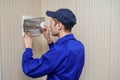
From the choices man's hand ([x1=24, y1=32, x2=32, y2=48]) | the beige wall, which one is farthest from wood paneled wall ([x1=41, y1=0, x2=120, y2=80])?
man's hand ([x1=24, y1=32, x2=32, y2=48])

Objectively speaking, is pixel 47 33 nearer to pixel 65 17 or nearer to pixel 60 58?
pixel 65 17

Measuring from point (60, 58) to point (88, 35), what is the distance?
507mm

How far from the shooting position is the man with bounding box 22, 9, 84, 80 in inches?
61.7

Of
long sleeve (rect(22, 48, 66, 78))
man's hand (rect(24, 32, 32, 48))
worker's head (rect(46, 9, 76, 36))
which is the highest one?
worker's head (rect(46, 9, 76, 36))

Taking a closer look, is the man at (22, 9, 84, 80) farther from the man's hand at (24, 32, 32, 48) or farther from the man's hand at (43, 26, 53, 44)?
the man's hand at (43, 26, 53, 44)

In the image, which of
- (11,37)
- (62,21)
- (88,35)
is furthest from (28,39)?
(88,35)

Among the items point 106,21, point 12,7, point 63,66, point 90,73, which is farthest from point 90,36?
point 12,7

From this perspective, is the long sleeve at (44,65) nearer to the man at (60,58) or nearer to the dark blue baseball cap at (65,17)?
the man at (60,58)

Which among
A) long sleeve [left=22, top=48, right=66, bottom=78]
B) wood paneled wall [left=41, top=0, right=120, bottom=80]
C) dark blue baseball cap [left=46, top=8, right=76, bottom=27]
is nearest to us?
long sleeve [left=22, top=48, right=66, bottom=78]

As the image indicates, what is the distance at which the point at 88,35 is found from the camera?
77.1 inches

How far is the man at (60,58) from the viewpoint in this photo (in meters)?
1.57

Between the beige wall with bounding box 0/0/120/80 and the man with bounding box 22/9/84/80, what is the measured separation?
17cm

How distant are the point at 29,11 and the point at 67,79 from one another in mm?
775

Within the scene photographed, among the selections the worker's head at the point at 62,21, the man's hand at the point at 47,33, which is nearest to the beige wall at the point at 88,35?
the man's hand at the point at 47,33
